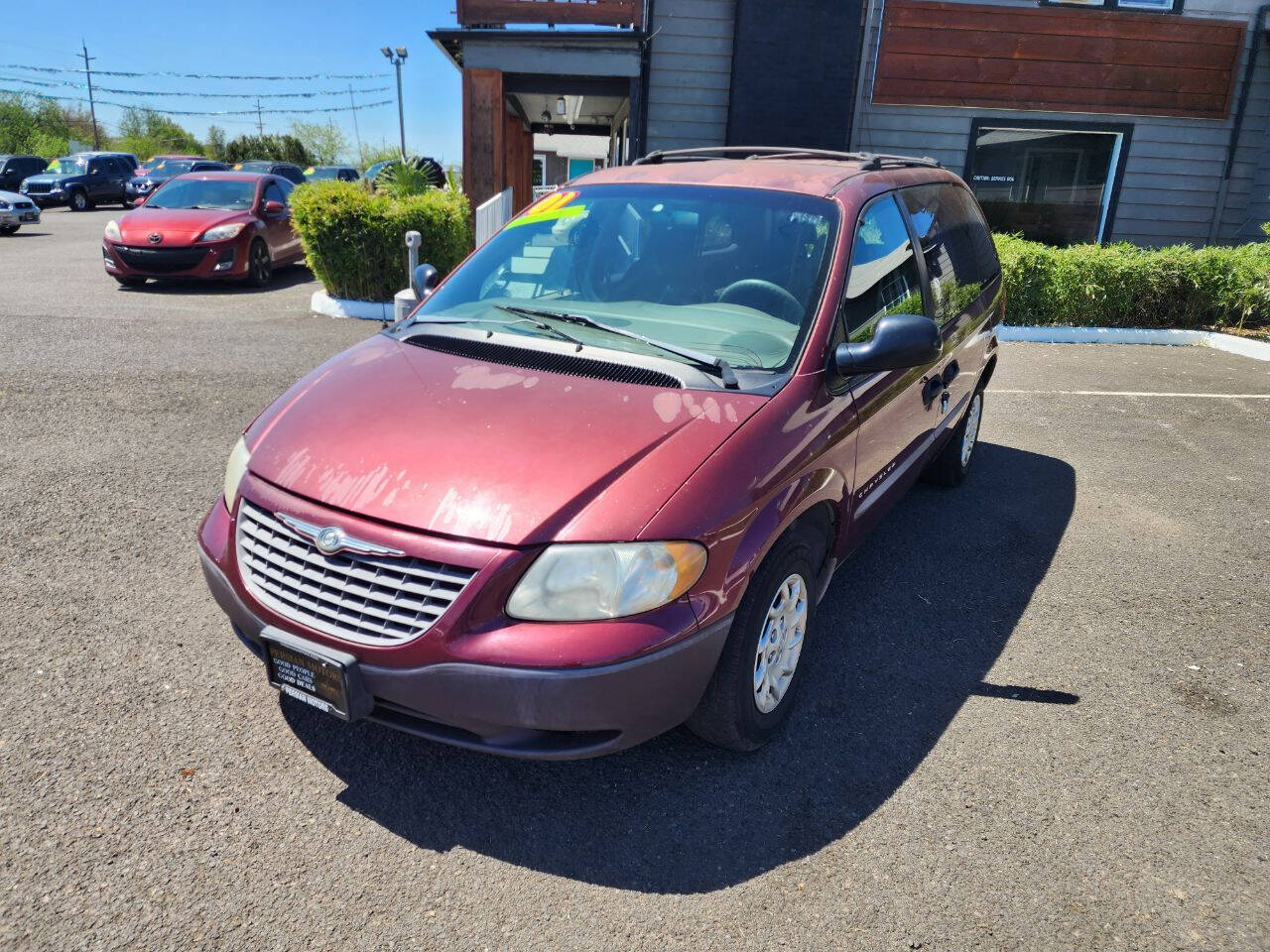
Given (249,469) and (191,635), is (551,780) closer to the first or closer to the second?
(249,469)

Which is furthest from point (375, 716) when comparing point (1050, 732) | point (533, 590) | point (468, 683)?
point (1050, 732)

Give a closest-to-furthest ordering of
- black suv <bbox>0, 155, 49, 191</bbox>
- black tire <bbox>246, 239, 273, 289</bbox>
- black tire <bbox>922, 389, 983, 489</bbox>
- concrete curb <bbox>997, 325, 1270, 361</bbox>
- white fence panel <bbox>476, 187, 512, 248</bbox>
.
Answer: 1. black tire <bbox>922, 389, 983, 489</bbox>
2. concrete curb <bbox>997, 325, 1270, 361</bbox>
3. white fence panel <bbox>476, 187, 512, 248</bbox>
4. black tire <bbox>246, 239, 273, 289</bbox>
5. black suv <bbox>0, 155, 49, 191</bbox>

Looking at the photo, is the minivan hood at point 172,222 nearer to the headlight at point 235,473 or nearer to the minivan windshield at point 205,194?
the minivan windshield at point 205,194

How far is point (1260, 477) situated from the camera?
5.93 m

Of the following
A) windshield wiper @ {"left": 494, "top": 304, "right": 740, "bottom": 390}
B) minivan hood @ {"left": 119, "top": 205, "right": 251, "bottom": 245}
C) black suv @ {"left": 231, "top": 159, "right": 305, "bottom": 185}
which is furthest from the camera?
black suv @ {"left": 231, "top": 159, "right": 305, "bottom": 185}

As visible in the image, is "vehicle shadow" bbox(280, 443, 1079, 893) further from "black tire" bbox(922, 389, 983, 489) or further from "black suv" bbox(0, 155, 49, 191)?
"black suv" bbox(0, 155, 49, 191)

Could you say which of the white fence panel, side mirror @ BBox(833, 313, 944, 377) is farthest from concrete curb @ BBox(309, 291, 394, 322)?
side mirror @ BBox(833, 313, 944, 377)

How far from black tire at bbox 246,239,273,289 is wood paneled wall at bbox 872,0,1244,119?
8422mm

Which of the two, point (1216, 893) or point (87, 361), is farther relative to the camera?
point (87, 361)

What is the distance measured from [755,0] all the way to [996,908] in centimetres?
1125

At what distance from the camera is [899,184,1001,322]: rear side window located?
420 cm

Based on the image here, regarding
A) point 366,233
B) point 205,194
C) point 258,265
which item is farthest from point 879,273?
point 205,194

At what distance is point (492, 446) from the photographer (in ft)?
8.45

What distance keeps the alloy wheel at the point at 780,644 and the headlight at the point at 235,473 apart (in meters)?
1.68
